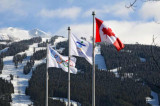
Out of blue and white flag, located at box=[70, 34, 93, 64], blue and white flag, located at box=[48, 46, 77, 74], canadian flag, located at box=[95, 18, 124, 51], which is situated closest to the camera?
canadian flag, located at box=[95, 18, 124, 51]

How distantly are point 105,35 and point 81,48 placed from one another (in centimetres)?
356

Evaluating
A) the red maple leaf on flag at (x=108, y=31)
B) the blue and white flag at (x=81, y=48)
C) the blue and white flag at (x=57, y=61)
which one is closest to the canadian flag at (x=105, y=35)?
the red maple leaf on flag at (x=108, y=31)

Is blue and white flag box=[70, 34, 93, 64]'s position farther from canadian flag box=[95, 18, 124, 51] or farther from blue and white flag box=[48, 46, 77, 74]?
blue and white flag box=[48, 46, 77, 74]

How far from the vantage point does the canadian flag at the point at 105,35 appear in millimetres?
20797

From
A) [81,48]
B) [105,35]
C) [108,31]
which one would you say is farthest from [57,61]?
[108,31]

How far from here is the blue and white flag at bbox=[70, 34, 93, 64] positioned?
23.8m

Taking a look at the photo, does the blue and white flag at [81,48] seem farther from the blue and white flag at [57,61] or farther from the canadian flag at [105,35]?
the blue and white flag at [57,61]

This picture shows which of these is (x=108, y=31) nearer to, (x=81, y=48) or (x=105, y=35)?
(x=105, y=35)

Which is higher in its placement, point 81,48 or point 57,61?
point 81,48

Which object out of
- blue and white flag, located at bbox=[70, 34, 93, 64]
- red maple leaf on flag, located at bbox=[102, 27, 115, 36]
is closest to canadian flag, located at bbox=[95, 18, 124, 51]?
red maple leaf on flag, located at bbox=[102, 27, 115, 36]

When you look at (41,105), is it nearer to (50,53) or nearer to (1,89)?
(1,89)

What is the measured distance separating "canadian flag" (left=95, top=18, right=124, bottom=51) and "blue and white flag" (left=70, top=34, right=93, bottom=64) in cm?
199

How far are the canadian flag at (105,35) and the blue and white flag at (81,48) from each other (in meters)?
1.99

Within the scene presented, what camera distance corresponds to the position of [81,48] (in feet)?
80.4
